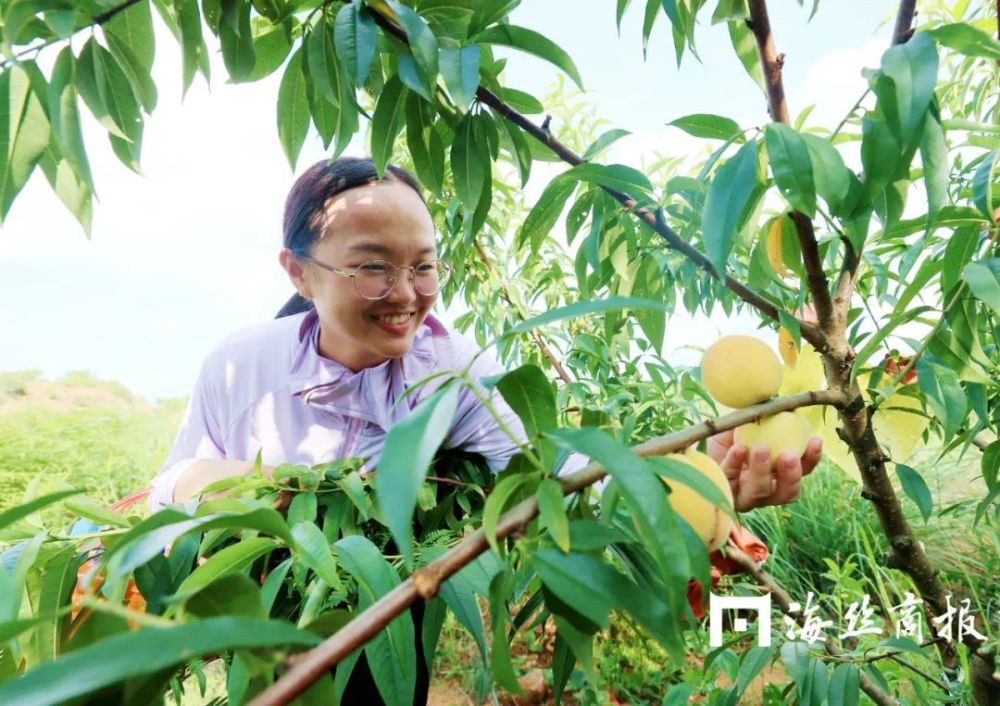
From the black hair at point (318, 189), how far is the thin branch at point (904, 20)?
2.32 feet

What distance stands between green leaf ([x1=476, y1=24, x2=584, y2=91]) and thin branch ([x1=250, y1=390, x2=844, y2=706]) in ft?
0.85

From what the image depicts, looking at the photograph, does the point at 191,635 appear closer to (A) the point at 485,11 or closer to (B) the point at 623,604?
(B) the point at 623,604

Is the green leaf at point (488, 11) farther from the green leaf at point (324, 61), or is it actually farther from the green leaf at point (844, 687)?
the green leaf at point (844, 687)

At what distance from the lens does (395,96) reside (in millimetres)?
513

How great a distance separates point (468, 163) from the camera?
1.70 ft

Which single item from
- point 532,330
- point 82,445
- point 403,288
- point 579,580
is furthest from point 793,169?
point 82,445

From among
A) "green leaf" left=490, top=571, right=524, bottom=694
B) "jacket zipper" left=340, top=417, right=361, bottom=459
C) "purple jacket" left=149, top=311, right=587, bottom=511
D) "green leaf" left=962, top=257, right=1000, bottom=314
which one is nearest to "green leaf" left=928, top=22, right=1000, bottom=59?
"green leaf" left=962, top=257, right=1000, bottom=314

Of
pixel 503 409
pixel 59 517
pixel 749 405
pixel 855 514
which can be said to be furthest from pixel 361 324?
pixel 59 517

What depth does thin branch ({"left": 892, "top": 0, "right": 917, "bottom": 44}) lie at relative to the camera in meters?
0.43

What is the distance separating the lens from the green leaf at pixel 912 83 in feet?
1.04

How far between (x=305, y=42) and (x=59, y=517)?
9.41ft

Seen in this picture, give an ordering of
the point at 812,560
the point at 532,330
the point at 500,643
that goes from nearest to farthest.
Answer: the point at 500,643 < the point at 532,330 < the point at 812,560

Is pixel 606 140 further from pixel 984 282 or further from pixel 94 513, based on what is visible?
pixel 94 513

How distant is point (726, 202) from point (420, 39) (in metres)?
0.20
